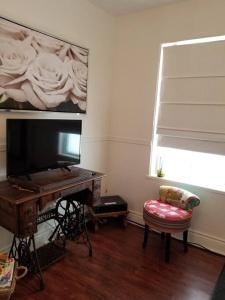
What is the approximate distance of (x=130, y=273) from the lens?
222 centimetres

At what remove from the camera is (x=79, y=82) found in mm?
2656

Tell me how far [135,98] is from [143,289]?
211 cm

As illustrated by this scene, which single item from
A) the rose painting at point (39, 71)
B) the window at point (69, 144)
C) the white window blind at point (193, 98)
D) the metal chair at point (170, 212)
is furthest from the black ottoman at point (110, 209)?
the rose painting at point (39, 71)

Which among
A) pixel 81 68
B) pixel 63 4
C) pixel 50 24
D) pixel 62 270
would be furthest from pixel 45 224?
pixel 63 4

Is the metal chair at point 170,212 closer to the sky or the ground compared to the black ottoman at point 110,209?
closer to the sky

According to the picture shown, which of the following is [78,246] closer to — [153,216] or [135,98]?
[153,216]

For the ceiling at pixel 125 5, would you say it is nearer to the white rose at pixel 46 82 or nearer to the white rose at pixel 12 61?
the white rose at pixel 46 82

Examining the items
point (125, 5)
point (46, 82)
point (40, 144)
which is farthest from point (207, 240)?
point (125, 5)

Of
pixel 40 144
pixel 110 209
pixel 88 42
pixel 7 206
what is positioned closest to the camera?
pixel 7 206

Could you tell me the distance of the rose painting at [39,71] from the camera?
197cm

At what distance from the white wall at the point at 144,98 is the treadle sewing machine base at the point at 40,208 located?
0.86m

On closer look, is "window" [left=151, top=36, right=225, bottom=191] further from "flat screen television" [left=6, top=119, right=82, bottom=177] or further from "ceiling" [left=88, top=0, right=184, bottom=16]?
"flat screen television" [left=6, top=119, right=82, bottom=177]

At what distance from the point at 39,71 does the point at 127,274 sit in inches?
80.4

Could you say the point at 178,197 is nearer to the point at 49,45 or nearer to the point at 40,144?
the point at 40,144
